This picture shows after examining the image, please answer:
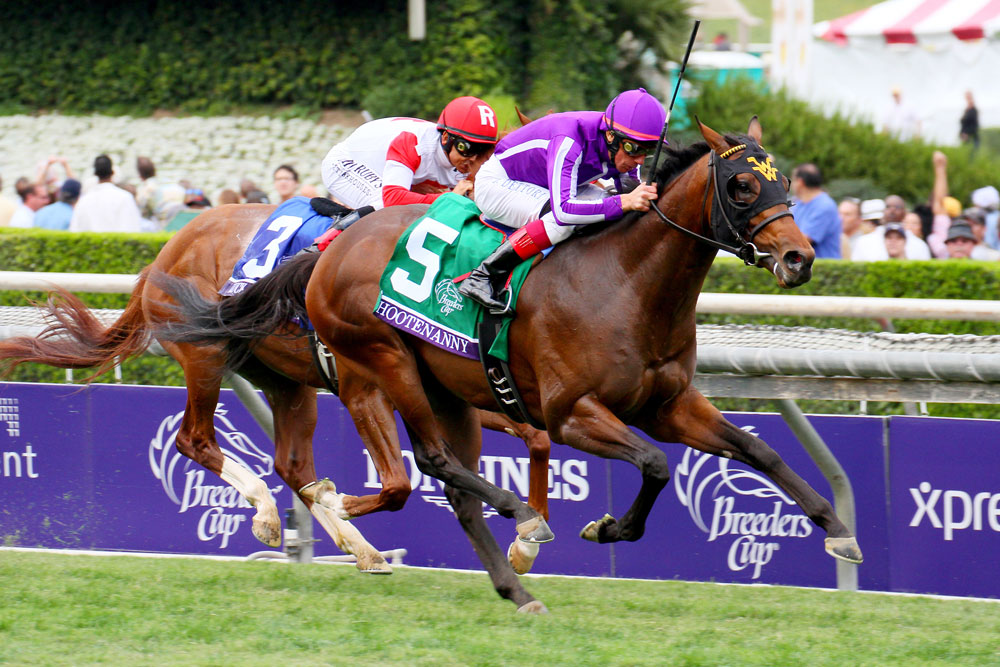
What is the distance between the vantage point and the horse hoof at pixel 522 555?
4504 mm

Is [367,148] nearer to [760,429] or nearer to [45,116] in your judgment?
[760,429]

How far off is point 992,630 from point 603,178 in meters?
1.96

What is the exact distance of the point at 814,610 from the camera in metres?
4.39

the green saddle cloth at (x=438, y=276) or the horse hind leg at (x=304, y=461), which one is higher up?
the green saddle cloth at (x=438, y=276)

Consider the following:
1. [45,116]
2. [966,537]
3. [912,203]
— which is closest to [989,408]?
[966,537]

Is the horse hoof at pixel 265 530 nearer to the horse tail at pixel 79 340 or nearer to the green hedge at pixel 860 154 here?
the horse tail at pixel 79 340

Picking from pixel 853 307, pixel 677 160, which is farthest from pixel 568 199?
pixel 853 307

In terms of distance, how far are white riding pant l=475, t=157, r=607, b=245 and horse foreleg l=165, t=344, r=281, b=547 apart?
4.90ft

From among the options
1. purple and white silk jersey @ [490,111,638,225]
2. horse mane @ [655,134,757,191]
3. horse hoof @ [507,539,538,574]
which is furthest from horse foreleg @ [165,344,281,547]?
horse mane @ [655,134,757,191]

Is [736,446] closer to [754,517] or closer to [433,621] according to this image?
[754,517]

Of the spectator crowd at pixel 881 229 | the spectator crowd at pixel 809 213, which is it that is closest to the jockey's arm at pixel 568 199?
the spectator crowd at pixel 809 213

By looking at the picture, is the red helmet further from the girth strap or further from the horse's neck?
the horse's neck

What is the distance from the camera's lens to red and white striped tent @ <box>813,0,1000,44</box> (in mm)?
18422

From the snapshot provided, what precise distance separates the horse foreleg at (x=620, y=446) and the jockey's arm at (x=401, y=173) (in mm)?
1375
